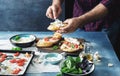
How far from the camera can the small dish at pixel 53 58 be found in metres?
1.65

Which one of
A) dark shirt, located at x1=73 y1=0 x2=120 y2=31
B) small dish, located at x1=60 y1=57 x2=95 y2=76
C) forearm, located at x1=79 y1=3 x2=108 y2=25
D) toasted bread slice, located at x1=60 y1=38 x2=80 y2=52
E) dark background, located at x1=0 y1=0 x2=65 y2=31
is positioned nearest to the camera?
small dish, located at x1=60 y1=57 x2=95 y2=76

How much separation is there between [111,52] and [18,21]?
1.79 m

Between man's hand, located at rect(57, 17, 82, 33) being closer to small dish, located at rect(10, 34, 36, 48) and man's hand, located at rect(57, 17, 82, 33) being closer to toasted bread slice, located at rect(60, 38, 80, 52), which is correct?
toasted bread slice, located at rect(60, 38, 80, 52)

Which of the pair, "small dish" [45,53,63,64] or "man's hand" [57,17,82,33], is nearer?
"small dish" [45,53,63,64]

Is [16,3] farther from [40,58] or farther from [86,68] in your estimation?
[86,68]

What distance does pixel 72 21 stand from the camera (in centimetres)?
184

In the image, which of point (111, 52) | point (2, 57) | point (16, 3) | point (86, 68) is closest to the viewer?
point (86, 68)

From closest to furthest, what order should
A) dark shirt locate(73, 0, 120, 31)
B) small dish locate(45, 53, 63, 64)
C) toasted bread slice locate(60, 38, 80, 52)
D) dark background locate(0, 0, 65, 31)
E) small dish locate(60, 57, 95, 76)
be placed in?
small dish locate(60, 57, 95, 76) < small dish locate(45, 53, 63, 64) < toasted bread slice locate(60, 38, 80, 52) < dark shirt locate(73, 0, 120, 31) < dark background locate(0, 0, 65, 31)

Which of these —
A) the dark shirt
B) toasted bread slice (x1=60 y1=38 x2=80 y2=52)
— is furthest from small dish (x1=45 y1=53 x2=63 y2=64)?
the dark shirt

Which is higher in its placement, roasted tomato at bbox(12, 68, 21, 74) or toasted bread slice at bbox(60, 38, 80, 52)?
toasted bread slice at bbox(60, 38, 80, 52)

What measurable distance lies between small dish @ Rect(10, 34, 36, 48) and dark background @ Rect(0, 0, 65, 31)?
1.34m

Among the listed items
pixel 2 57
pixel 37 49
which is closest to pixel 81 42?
pixel 37 49

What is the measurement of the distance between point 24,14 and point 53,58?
1733 mm

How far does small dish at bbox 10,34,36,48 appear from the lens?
1857mm
